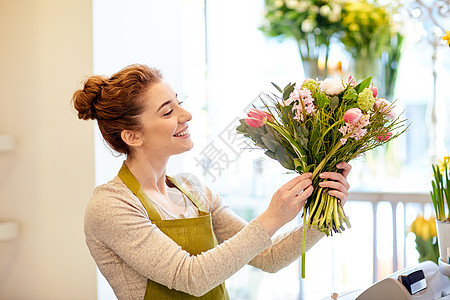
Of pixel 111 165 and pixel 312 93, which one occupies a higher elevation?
pixel 312 93

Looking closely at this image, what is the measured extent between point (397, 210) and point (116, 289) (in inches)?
75.1

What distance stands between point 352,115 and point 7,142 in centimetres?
145

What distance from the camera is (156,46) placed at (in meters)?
2.42

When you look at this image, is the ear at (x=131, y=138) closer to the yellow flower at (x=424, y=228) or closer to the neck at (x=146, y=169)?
the neck at (x=146, y=169)

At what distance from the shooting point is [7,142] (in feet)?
7.28

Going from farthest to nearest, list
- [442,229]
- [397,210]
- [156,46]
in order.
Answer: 1. [397,210]
2. [156,46]
3. [442,229]

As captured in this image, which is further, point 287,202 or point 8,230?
point 8,230

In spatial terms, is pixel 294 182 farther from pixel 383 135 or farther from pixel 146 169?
pixel 146 169

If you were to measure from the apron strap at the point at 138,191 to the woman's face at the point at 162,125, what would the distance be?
10 centimetres

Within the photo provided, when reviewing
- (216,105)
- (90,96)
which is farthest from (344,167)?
(216,105)

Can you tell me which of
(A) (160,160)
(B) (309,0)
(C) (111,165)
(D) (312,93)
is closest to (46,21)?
(C) (111,165)

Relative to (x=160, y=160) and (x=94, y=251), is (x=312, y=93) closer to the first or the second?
(x=160, y=160)

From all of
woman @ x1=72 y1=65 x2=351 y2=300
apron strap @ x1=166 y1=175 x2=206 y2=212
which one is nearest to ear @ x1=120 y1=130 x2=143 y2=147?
woman @ x1=72 y1=65 x2=351 y2=300

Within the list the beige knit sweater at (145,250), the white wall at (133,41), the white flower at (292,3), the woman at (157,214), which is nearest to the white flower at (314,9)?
the white flower at (292,3)
